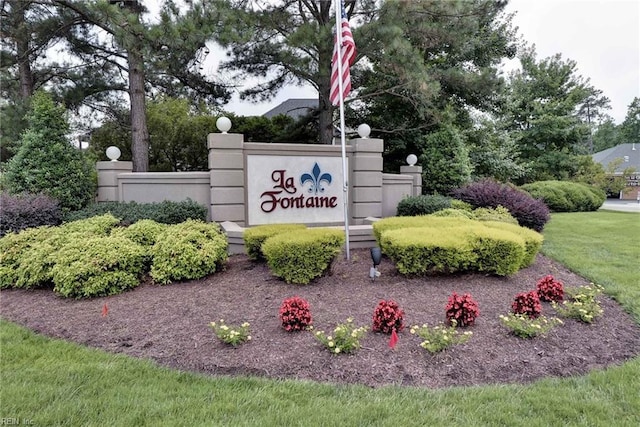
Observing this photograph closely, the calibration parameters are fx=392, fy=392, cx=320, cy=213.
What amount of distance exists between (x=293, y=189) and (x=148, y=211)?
107 inches

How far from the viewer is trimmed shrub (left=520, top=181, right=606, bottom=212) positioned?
15.4 m

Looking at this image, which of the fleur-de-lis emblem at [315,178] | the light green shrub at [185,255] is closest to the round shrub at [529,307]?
the light green shrub at [185,255]

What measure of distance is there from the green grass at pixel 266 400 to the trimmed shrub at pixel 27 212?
3.77 m

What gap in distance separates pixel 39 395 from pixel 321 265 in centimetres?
303

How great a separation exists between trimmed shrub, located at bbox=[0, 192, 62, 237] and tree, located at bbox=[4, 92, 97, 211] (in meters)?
0.28

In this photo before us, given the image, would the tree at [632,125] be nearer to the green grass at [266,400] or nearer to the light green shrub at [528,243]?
the light green shrub at [528,243]

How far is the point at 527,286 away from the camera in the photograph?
498cm

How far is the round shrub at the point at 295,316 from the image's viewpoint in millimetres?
3525

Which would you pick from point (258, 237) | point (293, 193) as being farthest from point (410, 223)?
point (293, 193)

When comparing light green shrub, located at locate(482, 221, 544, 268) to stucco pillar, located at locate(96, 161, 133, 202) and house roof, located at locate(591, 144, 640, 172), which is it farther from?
house roof, located at locate(591, 144, 640, 172)

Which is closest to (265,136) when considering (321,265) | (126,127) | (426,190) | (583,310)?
(126,127)

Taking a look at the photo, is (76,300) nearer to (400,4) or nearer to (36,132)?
(36,132)

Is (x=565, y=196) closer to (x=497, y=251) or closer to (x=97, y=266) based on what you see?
(x=497, y=251)

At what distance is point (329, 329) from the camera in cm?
363
